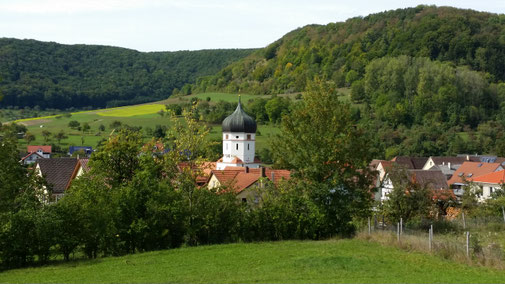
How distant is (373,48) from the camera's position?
517 feet

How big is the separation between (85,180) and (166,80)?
168 m

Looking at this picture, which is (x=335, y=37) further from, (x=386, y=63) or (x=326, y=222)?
(x=326, y=222)

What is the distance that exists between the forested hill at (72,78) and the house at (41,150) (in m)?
45.5

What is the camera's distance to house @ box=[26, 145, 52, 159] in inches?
3565

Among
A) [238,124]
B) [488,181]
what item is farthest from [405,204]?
[238,124]

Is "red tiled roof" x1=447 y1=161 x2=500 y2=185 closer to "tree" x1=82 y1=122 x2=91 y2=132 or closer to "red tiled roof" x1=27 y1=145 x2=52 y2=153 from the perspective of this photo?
"red tiled roof" x1=27 y1=145 x2=52 y2=153

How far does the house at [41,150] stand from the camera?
9056cm

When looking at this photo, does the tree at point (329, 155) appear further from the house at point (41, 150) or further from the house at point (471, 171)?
the house at point (41, 150)

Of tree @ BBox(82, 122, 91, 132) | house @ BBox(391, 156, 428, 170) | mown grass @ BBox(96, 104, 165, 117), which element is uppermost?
mown grass @ BBox(96, 104, 165, 117)

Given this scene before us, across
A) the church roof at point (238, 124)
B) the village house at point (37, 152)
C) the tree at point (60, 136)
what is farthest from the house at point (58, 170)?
the tree at point (60, 136)

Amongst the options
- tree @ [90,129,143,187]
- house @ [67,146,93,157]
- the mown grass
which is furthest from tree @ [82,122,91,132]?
tree @ [90,129,143,187]

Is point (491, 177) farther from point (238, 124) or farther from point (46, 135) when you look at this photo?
point (46, 135)

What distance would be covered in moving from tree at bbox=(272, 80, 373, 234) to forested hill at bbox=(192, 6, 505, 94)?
109 metres

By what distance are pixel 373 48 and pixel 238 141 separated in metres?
98.9
